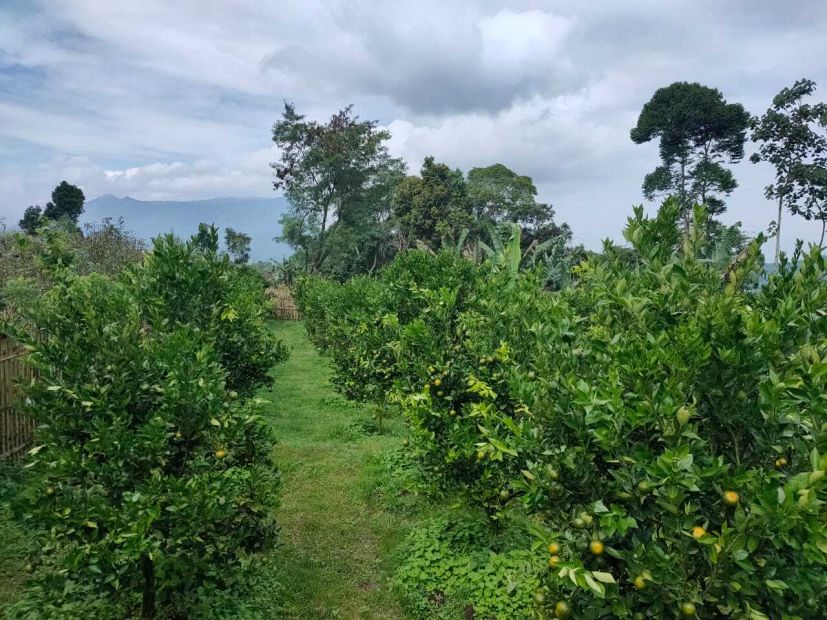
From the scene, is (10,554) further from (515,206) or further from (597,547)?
(515,206)

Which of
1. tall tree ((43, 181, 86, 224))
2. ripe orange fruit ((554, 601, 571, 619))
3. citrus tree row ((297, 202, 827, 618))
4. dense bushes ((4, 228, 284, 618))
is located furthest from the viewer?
tall tree ((43, 181, 86, 224))

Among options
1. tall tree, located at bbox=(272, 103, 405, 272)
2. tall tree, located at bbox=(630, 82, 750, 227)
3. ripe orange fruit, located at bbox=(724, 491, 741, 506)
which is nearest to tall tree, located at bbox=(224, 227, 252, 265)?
tall tree, located at bbox=(272, 103, 405, 272)

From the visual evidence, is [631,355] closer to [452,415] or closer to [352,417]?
[452,415]

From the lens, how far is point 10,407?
7.41 meters

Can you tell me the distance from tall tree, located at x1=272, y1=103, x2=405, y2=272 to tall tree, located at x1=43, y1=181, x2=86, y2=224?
18732 mm

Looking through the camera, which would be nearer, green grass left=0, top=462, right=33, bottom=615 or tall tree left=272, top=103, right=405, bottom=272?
green grass left=0, top=462, right=33, bottom=615

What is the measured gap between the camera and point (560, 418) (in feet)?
10.8

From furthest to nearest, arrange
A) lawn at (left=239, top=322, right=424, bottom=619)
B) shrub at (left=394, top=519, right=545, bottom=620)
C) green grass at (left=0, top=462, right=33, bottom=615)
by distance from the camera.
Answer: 1. lawn at (left=239, top=322, right=424, bottom=619)
2. shrub at (left=394, top=519, right=545, bottom=620)
3. green grass at (left=0, top=462, right=33, bottom=615)

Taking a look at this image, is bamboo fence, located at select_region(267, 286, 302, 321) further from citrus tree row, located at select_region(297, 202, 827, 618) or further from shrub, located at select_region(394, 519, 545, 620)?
citrus tree row, located at select_region(297, 202, 827, 618)

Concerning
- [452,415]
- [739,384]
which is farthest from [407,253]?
[739,384]

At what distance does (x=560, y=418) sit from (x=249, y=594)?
3902 mm

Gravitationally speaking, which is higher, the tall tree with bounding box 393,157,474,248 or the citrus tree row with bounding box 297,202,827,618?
the tall tree with bounding box 393,157,474,248

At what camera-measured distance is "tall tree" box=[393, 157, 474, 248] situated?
37594mm

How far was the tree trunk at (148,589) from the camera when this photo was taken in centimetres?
430
